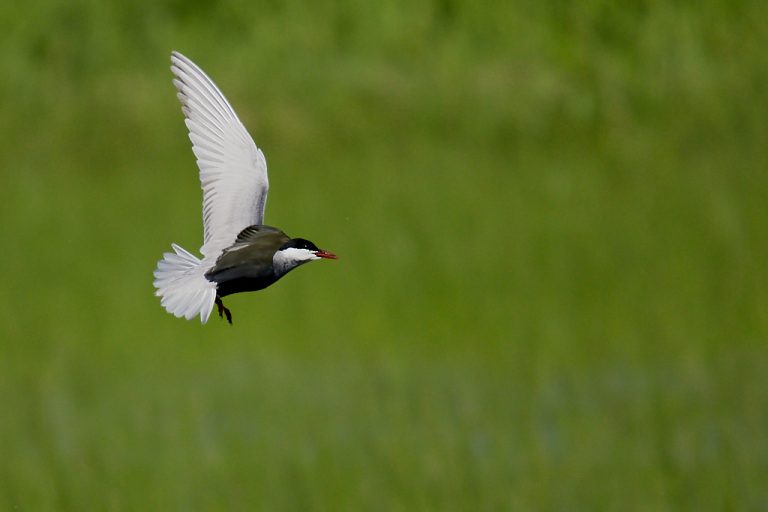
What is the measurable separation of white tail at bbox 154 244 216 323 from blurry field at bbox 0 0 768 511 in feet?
18.2

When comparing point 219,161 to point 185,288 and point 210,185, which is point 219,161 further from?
point 185,288

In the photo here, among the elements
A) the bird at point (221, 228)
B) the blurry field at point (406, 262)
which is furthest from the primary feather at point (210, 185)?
the blurry field at point (406, 262)

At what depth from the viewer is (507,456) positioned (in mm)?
7660

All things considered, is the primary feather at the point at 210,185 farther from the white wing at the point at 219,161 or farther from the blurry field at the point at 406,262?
the blurry field at the point at 406,262

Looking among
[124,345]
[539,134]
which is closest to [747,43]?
[539,134]

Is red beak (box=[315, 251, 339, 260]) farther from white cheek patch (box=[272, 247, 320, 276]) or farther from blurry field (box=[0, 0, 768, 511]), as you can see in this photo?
blurry field (box=[0, 0, 768, 511])

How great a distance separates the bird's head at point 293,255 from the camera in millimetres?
1176

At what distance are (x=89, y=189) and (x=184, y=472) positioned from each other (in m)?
3.88

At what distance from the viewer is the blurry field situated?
746cm

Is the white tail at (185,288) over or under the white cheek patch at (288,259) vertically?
under

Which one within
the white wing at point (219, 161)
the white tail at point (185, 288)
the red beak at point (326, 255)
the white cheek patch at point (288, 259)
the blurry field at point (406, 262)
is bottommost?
the blurry field at point (406, 262)

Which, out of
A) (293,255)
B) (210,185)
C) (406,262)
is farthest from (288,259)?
(406,262)

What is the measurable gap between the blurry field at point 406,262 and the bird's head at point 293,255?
560cm

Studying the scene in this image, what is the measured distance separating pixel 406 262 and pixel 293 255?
9452 millimetres
